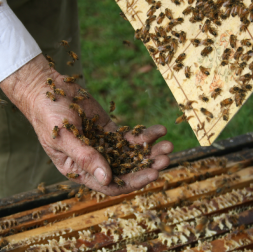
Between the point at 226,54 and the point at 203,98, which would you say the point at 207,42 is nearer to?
the point at 226,54

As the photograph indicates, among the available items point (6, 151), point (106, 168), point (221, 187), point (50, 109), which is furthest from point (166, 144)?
point (6, 151)

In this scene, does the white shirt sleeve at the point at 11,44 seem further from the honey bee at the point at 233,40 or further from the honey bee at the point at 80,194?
the honey bee at the point at 233,40

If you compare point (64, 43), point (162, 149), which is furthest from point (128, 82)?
point (162, 149)

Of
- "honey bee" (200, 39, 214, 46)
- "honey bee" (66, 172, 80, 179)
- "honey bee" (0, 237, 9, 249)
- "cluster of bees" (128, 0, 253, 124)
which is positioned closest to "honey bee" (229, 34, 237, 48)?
"cluster of bees" (128, 0, 253, 124)

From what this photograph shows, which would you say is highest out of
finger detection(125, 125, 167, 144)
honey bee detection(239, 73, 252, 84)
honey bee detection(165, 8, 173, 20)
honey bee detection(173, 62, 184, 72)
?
honey bee detection(165, 8, 173, 20)

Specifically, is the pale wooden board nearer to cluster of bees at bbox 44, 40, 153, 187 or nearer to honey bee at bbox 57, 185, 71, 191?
cluster of bees at bbox 44, 40, 153, 187

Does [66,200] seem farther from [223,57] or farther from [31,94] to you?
[223,57]

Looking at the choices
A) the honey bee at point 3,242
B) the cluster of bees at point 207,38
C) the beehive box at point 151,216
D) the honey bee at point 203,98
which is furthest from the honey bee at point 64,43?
the honey bee at point 3,242
